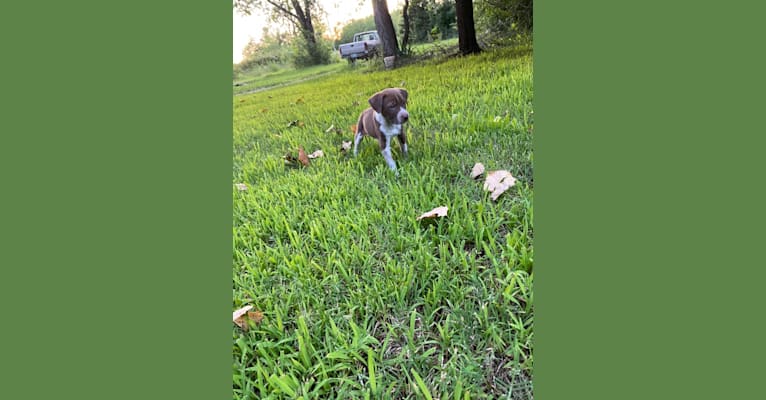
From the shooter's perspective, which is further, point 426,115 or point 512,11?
point 426,115

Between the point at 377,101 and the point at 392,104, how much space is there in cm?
8

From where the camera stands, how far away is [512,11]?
5.42 ft

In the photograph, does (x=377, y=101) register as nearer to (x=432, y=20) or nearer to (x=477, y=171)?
(x=432, y=20)

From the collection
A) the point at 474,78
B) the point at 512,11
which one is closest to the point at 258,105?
the point at 474,78

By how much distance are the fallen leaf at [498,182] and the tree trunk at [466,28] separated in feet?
2.00

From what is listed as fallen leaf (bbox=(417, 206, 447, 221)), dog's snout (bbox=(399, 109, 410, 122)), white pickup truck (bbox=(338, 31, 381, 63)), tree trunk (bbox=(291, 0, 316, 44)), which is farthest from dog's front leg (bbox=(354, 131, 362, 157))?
fallen leaf (bbox=(417, 206, 447, 221))

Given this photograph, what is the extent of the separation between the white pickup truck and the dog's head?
194mm

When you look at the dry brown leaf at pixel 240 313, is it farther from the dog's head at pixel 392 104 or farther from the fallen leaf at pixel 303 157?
the dog's head at pixel 392 104

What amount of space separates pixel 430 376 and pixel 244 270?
86 centimetres

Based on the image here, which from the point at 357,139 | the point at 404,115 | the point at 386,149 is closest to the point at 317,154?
the point at 357,139

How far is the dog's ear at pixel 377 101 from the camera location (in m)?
1.88
